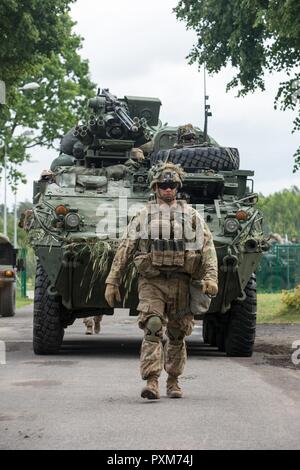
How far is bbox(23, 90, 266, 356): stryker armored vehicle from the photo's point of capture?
14359 mm

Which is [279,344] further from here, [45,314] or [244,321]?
[45,314]

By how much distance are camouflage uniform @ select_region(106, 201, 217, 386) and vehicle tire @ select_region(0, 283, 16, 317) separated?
632 inches

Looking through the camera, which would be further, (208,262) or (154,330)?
(208,262)

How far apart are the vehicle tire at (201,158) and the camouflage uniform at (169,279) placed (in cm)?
488

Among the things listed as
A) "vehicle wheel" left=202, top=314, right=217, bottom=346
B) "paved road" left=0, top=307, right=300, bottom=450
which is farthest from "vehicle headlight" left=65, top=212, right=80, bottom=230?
"vehicle wheel" left=202, top=314, right=217, bottom=346

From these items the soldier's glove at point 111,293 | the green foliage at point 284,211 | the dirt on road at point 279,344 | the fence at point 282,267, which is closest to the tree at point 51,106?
the fence at point 282,267

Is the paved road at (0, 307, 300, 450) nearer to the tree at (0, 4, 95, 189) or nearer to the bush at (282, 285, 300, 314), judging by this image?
the bush at (282, 285, 300, 314)

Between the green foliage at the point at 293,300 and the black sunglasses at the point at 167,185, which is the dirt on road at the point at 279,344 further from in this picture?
the black sunglasses at the point at 167,185

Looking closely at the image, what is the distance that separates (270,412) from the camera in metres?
9.62

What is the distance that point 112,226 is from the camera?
14.6 m

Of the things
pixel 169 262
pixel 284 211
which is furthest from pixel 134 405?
pixel 284 211

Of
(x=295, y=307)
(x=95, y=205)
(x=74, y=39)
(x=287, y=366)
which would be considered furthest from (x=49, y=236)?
(x=74, y=39)

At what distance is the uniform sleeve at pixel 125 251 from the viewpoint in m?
10.5

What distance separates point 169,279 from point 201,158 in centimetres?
523
